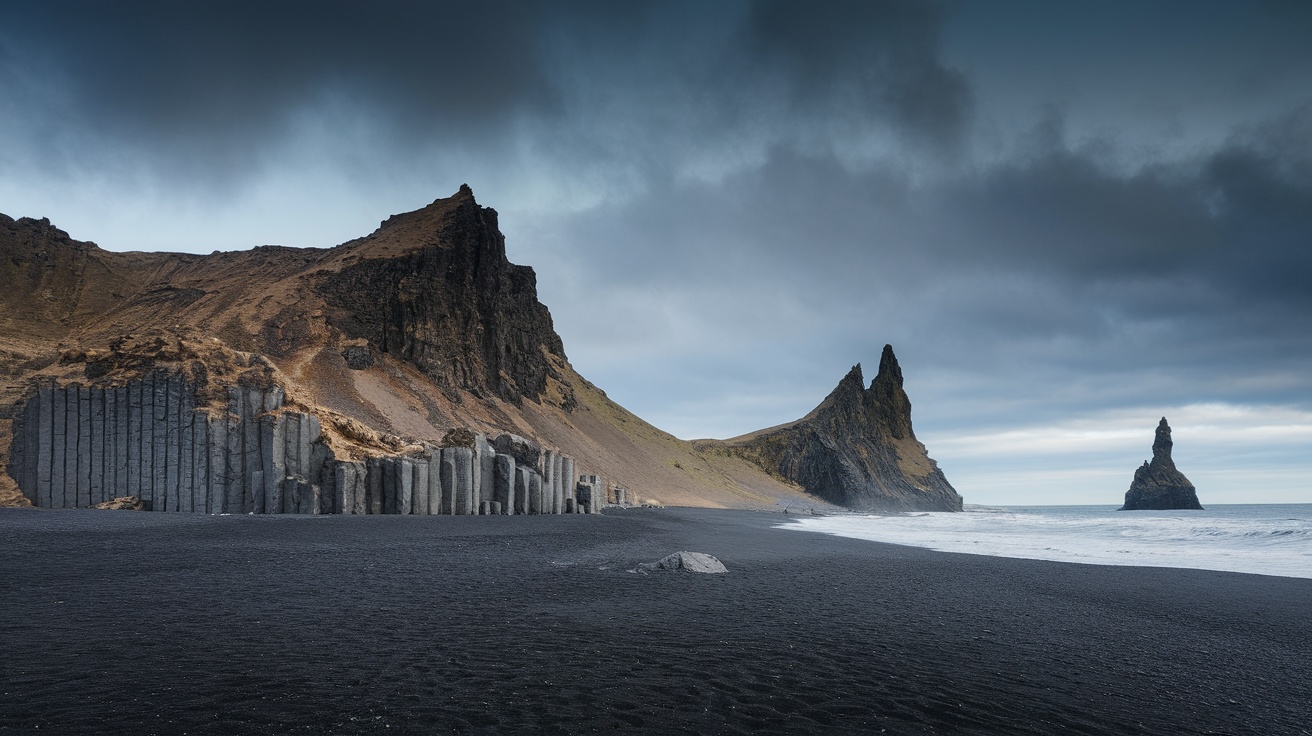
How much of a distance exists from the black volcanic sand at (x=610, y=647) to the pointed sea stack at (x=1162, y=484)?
515 ft

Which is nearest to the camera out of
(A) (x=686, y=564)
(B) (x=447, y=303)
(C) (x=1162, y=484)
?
(A) (x=686, y=564)

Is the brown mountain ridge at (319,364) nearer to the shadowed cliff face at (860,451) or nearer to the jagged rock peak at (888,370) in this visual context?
the shadowed cliff face at (860,451)

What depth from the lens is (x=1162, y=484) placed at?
467 ft

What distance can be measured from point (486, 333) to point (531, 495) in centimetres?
4360

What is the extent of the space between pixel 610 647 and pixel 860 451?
13470 cm

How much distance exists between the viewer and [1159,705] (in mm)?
6207

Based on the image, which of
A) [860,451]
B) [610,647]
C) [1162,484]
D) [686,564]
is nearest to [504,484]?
[686,564]

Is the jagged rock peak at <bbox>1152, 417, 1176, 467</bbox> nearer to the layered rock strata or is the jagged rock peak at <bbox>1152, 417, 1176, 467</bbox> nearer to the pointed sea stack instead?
the pointed sea stack

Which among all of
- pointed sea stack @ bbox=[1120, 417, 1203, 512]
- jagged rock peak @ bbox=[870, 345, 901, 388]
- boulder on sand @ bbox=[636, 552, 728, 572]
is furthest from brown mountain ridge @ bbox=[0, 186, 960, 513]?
pointed sea stack @ bbox=[1120, 417, 1203, 512]

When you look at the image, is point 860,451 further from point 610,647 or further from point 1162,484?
point 610,647

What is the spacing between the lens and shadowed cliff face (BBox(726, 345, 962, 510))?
394 ft

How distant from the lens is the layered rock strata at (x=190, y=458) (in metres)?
26.3

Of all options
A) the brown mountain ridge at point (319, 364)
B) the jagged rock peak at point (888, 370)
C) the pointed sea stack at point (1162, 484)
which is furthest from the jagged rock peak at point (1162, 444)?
the brown mountain ridge at point (319, 364)

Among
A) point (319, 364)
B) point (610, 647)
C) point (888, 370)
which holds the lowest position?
point (610, 647)
